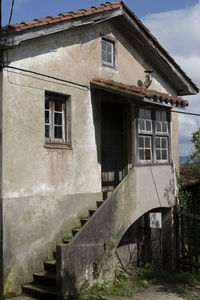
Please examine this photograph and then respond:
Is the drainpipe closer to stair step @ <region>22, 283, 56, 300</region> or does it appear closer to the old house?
the old house

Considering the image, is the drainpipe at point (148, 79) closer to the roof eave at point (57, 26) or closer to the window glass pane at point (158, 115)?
the window glass pane at point (158, 115)

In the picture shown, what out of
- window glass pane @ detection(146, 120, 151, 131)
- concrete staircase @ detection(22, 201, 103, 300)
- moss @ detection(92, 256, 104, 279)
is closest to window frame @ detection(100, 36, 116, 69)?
window glass pane @ detection(146, 120, 151, 131)

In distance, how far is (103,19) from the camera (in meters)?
10.1

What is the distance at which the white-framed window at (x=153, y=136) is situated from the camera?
10797 mm

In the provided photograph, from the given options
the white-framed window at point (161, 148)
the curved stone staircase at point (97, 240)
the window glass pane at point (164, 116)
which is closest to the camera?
the curved stone staircase at point (97, 240)

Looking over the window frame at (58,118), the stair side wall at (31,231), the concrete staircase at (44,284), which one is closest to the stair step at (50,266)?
the concrete staircase at (44,284)

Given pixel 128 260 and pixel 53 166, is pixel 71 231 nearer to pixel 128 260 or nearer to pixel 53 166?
pixel 53 166

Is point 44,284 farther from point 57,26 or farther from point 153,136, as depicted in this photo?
point 57,26

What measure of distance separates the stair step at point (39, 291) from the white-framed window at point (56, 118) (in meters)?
3.30

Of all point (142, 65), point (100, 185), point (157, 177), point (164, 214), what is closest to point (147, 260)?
point (164, 214)

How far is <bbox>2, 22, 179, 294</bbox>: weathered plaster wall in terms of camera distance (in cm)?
792

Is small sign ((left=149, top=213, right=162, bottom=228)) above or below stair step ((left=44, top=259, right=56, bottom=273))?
above

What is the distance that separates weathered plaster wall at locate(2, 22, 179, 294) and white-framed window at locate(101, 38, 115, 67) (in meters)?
0.27

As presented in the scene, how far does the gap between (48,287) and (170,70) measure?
804cm
